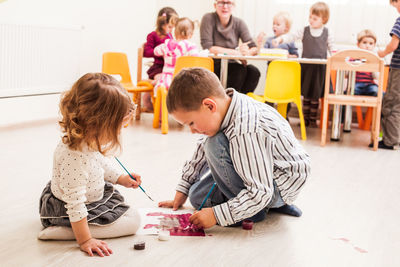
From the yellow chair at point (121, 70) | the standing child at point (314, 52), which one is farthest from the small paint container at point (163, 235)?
the standing child at point (314, 52)

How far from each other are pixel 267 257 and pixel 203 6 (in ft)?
15.0

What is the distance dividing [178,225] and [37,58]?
2.76 m

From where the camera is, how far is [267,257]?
1422mm

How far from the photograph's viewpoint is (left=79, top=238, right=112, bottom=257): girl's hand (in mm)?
1374

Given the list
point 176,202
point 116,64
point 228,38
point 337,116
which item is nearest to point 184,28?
point 228,38

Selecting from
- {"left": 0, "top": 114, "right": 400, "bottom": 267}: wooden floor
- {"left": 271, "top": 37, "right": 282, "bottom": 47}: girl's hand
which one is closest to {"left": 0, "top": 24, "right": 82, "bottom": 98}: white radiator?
{"left": 0, "top": 114, "right": 400, "bottom": 267}: wooden floor

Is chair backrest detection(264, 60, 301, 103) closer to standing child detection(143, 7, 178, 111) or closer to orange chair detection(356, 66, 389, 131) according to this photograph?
orange chair detection(356, 66, 389, 131)

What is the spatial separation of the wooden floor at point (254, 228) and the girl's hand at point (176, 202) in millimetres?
75

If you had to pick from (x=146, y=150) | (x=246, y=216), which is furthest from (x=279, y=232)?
(x=146, y=150)

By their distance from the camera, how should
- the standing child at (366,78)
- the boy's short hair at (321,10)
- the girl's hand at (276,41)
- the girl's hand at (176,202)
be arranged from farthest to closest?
the girl's hand at (276,41), the boy's short hair at (321,10), the standing child at (366,78), the girl's hand at (176,202)

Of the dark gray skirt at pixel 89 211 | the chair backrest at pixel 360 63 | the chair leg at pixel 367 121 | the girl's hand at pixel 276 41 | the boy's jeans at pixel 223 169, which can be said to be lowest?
the chair leg at pixel 367 121

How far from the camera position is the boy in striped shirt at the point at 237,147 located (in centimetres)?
148

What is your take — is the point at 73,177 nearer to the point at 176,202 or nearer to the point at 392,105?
the point at 176,202

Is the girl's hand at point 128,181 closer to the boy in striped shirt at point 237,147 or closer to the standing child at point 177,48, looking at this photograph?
the boy in striped shirt at point 237,147
